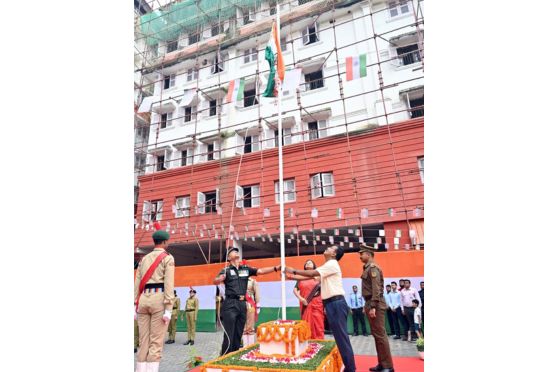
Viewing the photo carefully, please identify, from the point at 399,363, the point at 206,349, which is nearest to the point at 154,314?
the point at 206,349

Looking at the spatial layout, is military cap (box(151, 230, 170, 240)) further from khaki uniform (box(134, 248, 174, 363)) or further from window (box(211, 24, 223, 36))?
window (box(211, 24, 223, 36))

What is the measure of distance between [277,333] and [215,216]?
4.62m

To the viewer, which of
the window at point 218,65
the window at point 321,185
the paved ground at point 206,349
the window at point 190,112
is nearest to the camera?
the paved ground at point 206,349

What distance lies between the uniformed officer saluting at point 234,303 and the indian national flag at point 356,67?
3501 mm

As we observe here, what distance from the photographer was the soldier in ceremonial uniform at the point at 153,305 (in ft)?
8.59

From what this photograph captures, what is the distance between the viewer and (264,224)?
6207 mm

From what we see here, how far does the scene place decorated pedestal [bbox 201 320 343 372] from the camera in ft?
7.41

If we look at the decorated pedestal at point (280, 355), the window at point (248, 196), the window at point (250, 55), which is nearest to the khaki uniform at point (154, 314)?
the decorated pedestal at point (280, 355)

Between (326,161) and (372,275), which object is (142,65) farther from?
(372,275)

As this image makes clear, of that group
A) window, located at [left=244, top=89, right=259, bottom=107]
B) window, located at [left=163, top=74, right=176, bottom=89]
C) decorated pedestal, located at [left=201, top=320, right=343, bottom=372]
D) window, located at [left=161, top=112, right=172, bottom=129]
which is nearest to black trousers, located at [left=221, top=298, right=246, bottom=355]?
decorated pedestal, located at [left=201, top=320, right=343, bottom=372]

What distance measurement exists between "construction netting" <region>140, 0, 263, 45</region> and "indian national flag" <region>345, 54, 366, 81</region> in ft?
13.3

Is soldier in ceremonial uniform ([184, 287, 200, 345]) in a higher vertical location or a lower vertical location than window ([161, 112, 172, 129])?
lower

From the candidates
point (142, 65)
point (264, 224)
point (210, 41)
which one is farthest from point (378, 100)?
point (142, 65)

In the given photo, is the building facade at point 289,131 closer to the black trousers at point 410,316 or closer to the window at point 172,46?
the window at point 172,46
